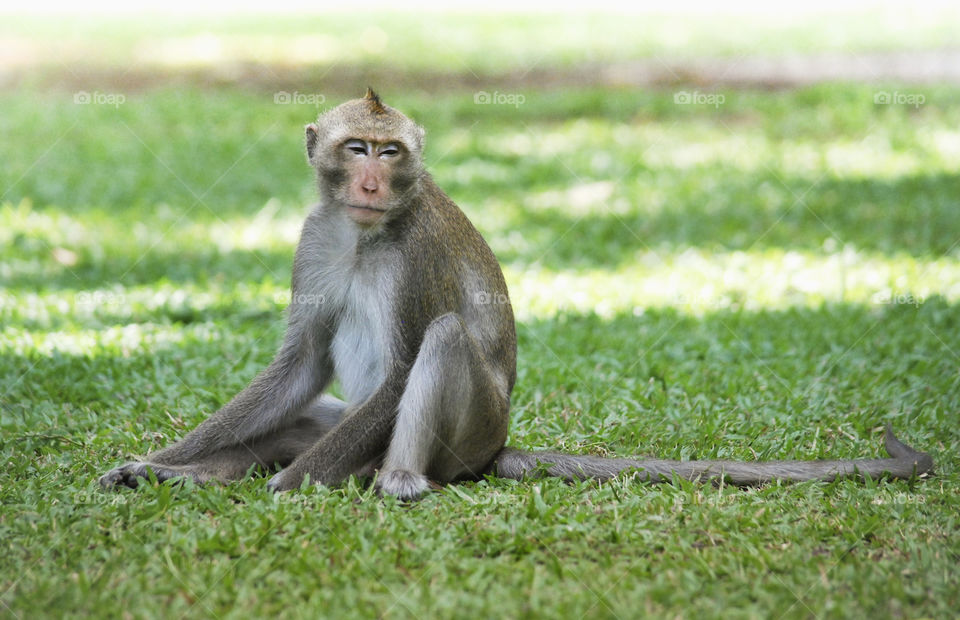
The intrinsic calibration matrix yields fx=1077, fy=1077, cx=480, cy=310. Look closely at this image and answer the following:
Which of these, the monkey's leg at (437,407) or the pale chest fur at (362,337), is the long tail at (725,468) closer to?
the monkey's leg at (437,407)

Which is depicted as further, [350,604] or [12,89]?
[12,89]

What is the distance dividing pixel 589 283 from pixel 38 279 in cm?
455

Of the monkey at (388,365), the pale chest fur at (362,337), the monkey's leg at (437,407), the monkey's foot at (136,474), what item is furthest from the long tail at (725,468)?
the monkey's foot at (136,474)

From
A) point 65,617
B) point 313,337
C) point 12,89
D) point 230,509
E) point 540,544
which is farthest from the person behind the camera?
point 12,89

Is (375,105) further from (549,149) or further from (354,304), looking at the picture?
(549,149)

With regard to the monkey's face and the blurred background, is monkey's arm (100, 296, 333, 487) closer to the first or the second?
the monkey's face

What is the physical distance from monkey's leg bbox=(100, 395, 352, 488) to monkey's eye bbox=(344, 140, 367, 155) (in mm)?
1365

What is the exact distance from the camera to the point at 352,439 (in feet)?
16.3

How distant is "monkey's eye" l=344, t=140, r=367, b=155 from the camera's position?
5.07 metres

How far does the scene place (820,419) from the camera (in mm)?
6195

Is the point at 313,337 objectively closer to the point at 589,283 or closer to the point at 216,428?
the point at 216,428

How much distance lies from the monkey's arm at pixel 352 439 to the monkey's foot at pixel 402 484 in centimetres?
18

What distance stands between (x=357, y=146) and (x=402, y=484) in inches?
62.7

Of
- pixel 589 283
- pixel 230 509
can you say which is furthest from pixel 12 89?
pixel 230 509
